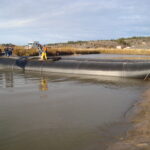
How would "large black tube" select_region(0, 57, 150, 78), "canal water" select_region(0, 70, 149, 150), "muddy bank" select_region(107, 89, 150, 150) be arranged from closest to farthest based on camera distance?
1. "muddy bank" select_region(107, 89, 150, 150)
2. "canal water" select_region(0, 70, 149, 150)
3. "large black tube" select_region(0, 57, 150, 78)

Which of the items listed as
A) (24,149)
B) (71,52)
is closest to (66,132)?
(24,149)

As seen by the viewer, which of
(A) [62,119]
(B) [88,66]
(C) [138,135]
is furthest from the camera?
(B) [88,66]

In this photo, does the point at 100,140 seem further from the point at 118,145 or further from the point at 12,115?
the point at 12,115

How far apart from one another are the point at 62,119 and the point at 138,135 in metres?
2.16

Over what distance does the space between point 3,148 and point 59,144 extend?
3.67 ft

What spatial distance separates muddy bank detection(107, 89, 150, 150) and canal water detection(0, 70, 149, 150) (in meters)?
0.22

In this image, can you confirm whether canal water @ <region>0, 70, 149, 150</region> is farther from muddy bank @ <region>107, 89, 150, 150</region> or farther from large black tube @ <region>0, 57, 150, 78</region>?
large black tube @ <region>0, 57, 150, 78</region>

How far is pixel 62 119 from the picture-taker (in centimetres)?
624

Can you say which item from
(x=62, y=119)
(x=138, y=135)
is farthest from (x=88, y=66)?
(x=138, y=135)

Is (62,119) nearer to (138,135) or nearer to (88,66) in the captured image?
(138,135)

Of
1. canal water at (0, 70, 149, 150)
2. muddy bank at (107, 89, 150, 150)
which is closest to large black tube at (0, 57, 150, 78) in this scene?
canal water at (0, 70, 149, 150)

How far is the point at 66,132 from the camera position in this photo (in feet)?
17.6

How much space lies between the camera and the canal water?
4836 millimetres

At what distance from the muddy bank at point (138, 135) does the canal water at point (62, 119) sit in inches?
8.6
